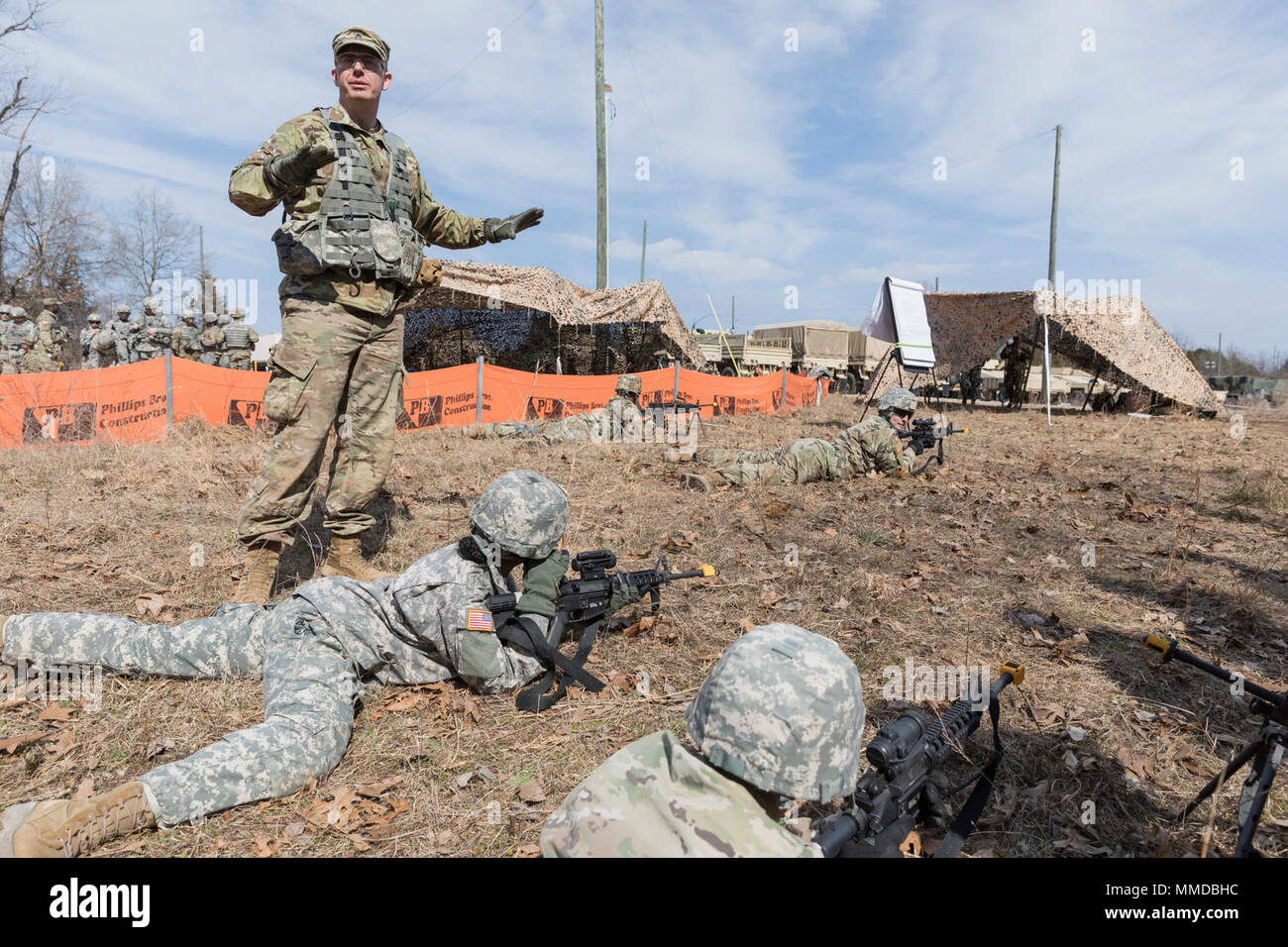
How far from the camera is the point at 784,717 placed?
173 centimetres

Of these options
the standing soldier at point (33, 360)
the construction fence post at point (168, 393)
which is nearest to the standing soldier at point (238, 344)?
the standing soldier at point (33, 360)

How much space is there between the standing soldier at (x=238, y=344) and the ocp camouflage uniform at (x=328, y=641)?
13.8 meters

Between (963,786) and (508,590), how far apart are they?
189cm

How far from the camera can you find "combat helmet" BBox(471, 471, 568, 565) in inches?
121

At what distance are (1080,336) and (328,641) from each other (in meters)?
15.7

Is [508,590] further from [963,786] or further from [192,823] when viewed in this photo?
[963,786]

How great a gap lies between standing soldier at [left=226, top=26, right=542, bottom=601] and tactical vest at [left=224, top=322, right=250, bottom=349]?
43.0ft

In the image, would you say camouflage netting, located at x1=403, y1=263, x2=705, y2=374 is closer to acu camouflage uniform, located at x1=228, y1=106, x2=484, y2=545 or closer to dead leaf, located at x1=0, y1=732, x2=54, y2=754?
acu camouflage uniform, located at x1=228, y1=106, x2=484, y2=545

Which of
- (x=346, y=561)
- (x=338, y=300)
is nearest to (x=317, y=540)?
(x=346, y=561)

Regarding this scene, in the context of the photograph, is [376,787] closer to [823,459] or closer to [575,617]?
[575,617]

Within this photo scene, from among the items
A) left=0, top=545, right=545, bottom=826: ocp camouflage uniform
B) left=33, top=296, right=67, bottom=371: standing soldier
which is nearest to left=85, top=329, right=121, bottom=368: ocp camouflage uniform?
left=33, top=296, right=67, bottom=371: standing soldier

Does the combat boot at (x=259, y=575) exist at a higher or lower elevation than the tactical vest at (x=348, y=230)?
lower

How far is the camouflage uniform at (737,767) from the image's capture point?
1.57 metres

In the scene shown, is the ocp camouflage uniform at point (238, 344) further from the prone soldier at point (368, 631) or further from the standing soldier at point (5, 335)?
the prone soldier at point (368, 631)
